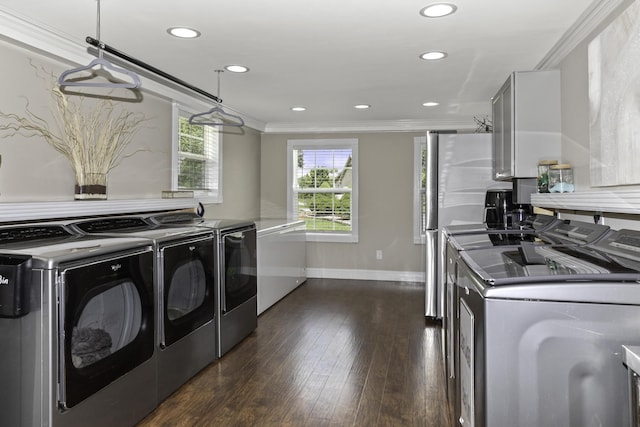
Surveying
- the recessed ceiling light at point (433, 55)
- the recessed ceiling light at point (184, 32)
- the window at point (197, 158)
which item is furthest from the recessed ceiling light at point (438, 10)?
the window at point (197, 158)

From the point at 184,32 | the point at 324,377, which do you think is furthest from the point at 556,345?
the point at 184,32

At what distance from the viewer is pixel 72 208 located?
294 centimetres

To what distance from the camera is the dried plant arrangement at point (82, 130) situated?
9.31 ft

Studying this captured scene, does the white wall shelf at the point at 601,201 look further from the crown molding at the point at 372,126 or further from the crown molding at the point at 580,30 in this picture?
the crown molding at the point at 372,126

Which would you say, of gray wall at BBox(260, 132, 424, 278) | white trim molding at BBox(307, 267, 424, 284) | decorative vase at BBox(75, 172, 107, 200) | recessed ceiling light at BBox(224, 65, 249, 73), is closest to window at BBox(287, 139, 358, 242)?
gray wall at BBox(260, 132, 424, 278)

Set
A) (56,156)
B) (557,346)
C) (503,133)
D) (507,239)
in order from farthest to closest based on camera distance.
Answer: (503,133) < (56,156) < (507,239) < (557,346)

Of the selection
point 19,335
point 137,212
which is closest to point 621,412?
point 19,335

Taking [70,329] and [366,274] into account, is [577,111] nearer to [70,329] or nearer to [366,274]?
[70,329]

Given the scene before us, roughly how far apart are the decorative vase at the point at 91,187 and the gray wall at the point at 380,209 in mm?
3546

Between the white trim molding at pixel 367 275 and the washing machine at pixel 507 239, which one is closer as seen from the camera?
the washing machine at pixel 507 239

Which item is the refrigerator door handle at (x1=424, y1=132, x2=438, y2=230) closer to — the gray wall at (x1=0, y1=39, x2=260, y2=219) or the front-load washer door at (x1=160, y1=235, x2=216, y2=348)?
the front-load washer door at (x1=160, y1=235, x2=216, y2=348)

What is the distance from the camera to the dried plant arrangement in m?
2.84

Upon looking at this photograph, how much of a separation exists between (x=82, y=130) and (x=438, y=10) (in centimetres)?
244

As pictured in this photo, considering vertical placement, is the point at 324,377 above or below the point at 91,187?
below
